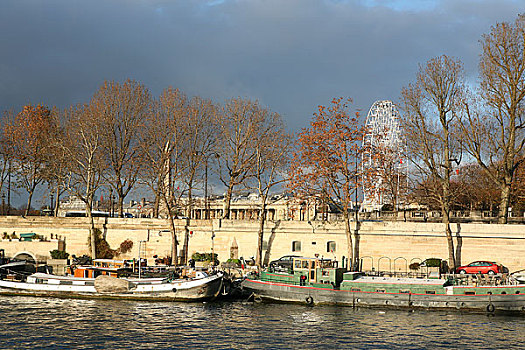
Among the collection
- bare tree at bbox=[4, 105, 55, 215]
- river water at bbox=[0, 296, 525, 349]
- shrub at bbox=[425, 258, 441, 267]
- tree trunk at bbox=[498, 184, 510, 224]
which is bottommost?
river water at bbox=[0, 296, 525, 349]

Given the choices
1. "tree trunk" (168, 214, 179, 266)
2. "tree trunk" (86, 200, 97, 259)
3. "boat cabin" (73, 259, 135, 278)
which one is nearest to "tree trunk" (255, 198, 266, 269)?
"tree trunk" (168, 214, 179, 266)

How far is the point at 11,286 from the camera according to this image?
48.2 m

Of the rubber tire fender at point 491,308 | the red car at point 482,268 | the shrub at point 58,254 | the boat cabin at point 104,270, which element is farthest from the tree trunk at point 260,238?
the rubber tire fender at point 491,308

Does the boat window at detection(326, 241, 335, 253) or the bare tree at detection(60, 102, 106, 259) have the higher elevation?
the bare tree at detection(60, 102, 106, 259)

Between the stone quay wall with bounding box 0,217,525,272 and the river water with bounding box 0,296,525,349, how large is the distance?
1427cm

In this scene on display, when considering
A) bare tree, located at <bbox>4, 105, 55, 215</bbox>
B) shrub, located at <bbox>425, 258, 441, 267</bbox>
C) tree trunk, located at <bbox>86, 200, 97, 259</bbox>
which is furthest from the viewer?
bare tree, located at <bbox>4, 105, 55, 215</bbox>

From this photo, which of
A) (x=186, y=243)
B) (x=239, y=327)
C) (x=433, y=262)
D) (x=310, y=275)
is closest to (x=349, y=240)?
(x=433, y=262)

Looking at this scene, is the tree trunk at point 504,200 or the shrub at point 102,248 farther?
the shrub at point 102,248

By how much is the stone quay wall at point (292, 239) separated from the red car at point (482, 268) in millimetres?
3096

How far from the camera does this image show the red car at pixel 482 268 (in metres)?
49.4

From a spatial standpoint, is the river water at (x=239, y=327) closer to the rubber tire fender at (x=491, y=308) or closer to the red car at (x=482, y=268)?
the rubber tire fender at (x=491, y=308)

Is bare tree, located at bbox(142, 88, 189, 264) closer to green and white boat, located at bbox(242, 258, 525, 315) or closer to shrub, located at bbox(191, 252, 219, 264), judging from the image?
shrub, located at bbox(191, 252, 219, 264)

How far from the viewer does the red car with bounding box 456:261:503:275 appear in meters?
49.4

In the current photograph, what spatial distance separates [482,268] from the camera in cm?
4966
